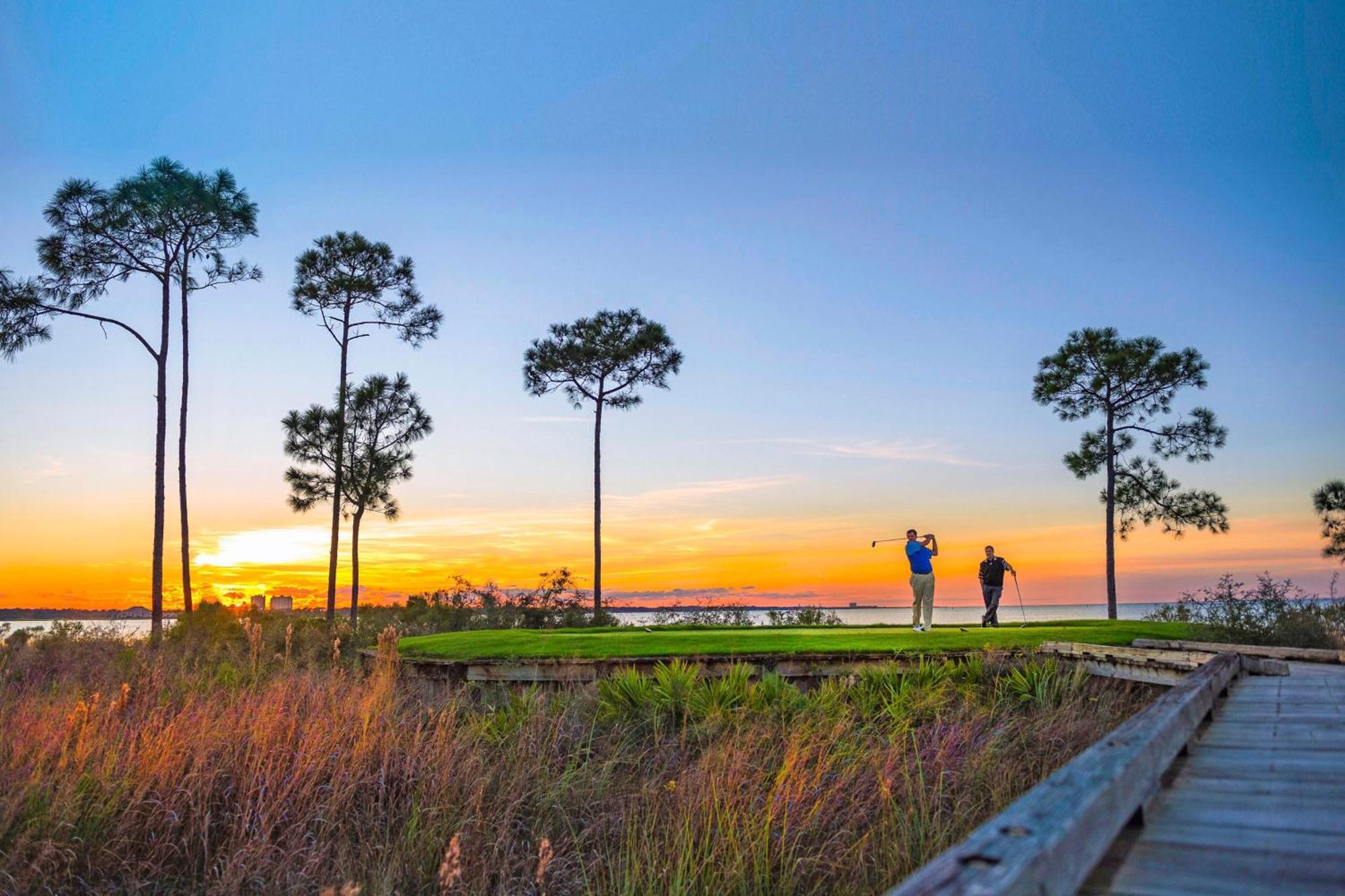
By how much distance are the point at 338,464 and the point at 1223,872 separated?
104ft

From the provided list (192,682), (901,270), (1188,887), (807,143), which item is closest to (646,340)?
(901,270)

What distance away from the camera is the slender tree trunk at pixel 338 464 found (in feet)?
99.3

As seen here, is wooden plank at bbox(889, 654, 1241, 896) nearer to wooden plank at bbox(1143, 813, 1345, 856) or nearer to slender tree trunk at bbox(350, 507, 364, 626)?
wooden plank at bbox(1143, 813, 1345, 856)

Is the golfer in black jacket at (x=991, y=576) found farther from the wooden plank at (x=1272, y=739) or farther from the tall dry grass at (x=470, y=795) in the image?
the wooden plank at (x=1272, y=739)

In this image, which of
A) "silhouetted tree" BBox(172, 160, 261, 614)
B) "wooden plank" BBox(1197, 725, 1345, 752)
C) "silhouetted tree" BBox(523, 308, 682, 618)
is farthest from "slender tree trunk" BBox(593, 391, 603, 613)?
"wooden plank" BBox(1197, 725, 1345, 752)

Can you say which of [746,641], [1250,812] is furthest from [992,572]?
[1250,812]

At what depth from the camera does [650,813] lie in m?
6.76

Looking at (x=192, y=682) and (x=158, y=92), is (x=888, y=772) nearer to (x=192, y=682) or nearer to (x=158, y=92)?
(x=192, y=682)

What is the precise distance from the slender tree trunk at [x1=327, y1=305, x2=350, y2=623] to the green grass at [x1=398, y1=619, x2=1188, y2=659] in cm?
1044

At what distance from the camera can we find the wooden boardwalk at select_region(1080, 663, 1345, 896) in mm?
2770

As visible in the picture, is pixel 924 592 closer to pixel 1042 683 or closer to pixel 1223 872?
pixel 1042 683

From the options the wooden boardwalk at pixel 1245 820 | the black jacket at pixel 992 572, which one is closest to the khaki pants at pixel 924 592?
the black jacket at pixel 992 572

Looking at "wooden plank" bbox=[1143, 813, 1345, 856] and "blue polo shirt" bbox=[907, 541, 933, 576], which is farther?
"blue polo shirt" bbox=[907, 541, 933, 576]

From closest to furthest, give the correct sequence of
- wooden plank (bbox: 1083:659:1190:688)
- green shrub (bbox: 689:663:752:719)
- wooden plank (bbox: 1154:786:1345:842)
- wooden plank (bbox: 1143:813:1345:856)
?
wooden plank (bbox: 1143:813:1345:856), wooden plank (bbox: 1154:786:1345:842), green shrub (bbox: 689:663:752:719), wooden plank (bbox: 1083:659:1190:688)
